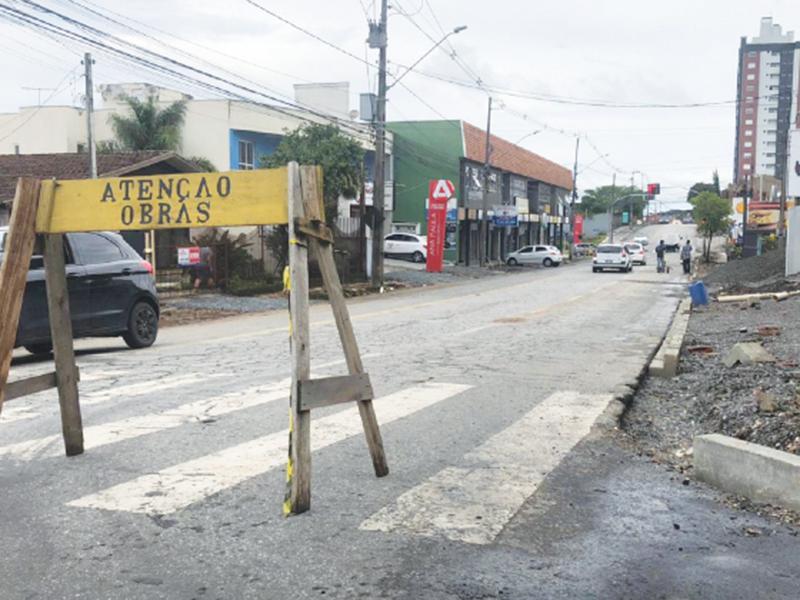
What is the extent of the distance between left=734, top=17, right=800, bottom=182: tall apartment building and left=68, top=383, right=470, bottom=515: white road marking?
12244 cm

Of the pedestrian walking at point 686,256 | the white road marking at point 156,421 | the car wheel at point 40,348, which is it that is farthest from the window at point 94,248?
the pedestrian walking at point 686,256

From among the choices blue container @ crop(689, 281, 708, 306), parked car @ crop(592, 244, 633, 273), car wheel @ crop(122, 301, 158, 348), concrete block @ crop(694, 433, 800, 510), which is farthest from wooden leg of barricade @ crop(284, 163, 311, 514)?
parked car @ crop(592, 244, 633, 273)

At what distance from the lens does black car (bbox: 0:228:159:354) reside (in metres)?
10.8

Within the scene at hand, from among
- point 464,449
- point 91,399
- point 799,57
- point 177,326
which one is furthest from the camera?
point 799,57

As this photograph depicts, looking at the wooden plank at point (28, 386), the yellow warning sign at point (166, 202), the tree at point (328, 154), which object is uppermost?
the tree at point (328, 154)

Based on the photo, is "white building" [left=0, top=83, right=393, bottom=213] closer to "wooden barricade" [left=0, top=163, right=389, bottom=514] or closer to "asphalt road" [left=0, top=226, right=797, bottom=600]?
"asphalt road" [left=0, top=226, right=797, bottom=600]

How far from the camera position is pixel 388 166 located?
171 ft

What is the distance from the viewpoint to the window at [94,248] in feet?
37.8

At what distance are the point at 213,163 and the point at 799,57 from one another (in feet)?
264

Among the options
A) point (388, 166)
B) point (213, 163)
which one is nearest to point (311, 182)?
point (213, 163)

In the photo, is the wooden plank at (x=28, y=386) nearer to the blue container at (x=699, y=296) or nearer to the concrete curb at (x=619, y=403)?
the concrete curb at (x=619, y=403)

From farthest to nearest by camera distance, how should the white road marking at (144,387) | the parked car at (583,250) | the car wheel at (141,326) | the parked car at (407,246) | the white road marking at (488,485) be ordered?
1. the parked car at (583,250)
2. the parked car at (407,246)
3. the car wheel at (141,326)
4. the white road marking at (144,387)
5. the white road marking at (488,485)

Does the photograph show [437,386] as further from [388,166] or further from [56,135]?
[388,166]

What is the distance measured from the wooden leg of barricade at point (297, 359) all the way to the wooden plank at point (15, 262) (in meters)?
1.74
